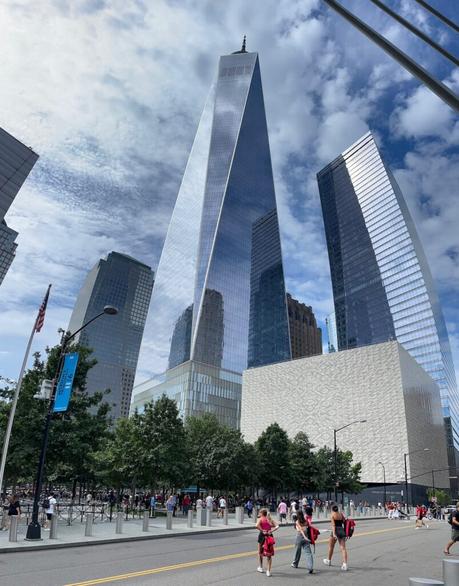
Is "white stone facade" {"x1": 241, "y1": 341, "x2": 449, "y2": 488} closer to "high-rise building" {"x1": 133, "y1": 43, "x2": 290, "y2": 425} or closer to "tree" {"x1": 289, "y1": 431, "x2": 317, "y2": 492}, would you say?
"tree" {"x1": 289, "y1": 431, "x2": 317, "y2": 492}

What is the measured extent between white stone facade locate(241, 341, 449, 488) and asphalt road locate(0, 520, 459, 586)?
226ft

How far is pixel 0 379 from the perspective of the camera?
27.4 m

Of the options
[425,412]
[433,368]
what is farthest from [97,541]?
[433,368]

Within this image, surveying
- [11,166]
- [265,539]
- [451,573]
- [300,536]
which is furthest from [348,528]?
[11,166]

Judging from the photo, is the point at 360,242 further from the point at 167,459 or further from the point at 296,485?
the point at 167,459

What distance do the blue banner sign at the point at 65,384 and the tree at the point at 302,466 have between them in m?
48.4

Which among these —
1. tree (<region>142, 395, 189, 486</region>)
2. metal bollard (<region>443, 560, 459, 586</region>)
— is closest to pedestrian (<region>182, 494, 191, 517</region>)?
tree (<region>142, 395, 189, 486</region>)

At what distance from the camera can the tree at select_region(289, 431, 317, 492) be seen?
62719mm

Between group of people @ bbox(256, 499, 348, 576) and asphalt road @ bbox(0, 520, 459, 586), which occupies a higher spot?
group of people @ bbox(256, 499, 348, 576)

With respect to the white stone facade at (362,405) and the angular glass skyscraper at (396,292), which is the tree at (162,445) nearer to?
the white stone facade at (362,405)

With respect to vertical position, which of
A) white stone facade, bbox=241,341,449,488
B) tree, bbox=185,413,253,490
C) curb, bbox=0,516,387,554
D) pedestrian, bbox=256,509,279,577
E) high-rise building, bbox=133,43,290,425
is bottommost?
curb, bbox=0,516,387,554

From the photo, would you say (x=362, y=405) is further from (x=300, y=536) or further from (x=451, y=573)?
(x=451, y=573)

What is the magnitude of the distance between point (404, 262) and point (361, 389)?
98.4m

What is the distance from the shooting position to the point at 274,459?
196ft
